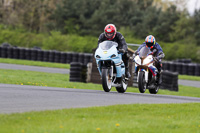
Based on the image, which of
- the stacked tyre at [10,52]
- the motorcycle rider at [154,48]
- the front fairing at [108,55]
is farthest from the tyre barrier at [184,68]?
the front fairing at [108,55]

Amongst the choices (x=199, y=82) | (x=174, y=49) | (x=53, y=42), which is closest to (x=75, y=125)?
(x=199, y=82)

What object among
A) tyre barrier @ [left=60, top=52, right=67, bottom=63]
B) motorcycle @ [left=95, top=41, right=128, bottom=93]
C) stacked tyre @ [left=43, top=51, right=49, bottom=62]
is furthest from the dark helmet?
stacked tyre @ [left=43, top=51, right=49, bottom=62]

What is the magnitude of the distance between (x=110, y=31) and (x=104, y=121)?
16.4ft

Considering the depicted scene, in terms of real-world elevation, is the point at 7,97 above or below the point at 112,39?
below

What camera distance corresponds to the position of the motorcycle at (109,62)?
11371 millimetres

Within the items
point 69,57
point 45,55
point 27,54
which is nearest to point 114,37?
point 69,57

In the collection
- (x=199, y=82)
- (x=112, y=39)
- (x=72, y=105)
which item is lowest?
(x=199, y=82)

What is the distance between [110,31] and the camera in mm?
11828

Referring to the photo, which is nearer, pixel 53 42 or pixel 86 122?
pixel 86 122

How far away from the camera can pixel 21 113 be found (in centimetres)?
739

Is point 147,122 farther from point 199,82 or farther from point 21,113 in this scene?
point 199,82

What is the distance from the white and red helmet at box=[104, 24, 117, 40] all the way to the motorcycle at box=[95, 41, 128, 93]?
0.28 m

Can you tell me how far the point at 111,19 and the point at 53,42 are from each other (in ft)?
50.6

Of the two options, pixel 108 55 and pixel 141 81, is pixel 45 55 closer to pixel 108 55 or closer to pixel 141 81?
pixel 141 81
